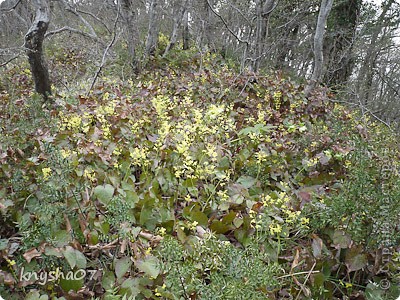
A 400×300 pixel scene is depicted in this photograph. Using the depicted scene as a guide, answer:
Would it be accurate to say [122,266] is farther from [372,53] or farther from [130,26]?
[372,53]

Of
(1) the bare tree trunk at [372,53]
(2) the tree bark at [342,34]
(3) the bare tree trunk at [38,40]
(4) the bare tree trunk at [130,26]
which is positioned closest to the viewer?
(3) the bare tree trunk at [38,40]

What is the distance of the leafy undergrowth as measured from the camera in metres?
1.56

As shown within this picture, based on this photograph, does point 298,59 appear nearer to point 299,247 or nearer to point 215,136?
point 215,136

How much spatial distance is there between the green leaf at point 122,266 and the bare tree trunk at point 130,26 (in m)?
5.06

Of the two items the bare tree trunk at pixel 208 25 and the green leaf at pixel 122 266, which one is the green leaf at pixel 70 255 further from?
the bare tree trunk at pixel 208 25

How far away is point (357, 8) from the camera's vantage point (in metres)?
7.59

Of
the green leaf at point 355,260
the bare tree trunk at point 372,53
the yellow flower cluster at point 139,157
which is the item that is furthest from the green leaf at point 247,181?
the bare tree trunk at point 372,53

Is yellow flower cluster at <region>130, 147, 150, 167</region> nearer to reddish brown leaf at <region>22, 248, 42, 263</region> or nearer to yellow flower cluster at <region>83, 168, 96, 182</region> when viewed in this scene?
yellow flower cluster at <region>83, 168, 96, 182</region>

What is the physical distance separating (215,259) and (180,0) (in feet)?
24.1

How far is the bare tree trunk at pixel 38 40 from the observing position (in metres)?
3.81

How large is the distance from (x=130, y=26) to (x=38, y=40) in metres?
2.40

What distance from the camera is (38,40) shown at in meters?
3.88

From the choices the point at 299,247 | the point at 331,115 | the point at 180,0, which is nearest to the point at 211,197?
the point at 299,247

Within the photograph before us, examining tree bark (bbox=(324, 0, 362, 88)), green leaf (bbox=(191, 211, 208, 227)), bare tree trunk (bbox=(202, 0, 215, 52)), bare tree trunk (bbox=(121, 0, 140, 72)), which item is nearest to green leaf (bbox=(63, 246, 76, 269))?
green leaf (bbox=(191, 211, 208, 227))
